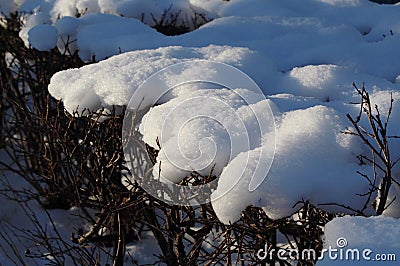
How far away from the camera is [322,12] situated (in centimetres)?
522

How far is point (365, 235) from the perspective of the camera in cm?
202

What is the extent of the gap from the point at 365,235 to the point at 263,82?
5.51ft

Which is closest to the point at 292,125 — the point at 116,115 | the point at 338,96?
the point at 338,96

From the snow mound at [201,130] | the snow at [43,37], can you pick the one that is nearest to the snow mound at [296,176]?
the snow mound at [201,130]

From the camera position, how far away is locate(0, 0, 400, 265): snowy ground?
2316mm

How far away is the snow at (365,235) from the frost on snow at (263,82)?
0.25 meters

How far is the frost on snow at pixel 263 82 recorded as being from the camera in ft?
7.68

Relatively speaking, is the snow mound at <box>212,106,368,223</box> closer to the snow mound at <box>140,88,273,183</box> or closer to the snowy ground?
the snowy ground

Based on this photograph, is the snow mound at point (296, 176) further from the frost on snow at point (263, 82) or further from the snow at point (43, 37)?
the snow at point (43, 37)

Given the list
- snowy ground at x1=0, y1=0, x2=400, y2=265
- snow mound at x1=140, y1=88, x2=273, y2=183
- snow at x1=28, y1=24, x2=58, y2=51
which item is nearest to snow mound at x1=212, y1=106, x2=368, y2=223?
snowy ground at x1=0, y1=0, x2=400, y2=265

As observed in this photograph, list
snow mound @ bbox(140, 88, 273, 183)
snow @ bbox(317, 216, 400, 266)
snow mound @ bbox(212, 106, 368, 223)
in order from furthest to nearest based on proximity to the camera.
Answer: snow mound @ bbox(140, 88, 273, 183), snow mound @ bbox(212, 106, 368, 223), snow @ bbox(317, 216, 400, 266)

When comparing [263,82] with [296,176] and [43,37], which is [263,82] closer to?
[296,176]

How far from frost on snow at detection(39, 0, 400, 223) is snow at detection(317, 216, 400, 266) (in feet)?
0.83
